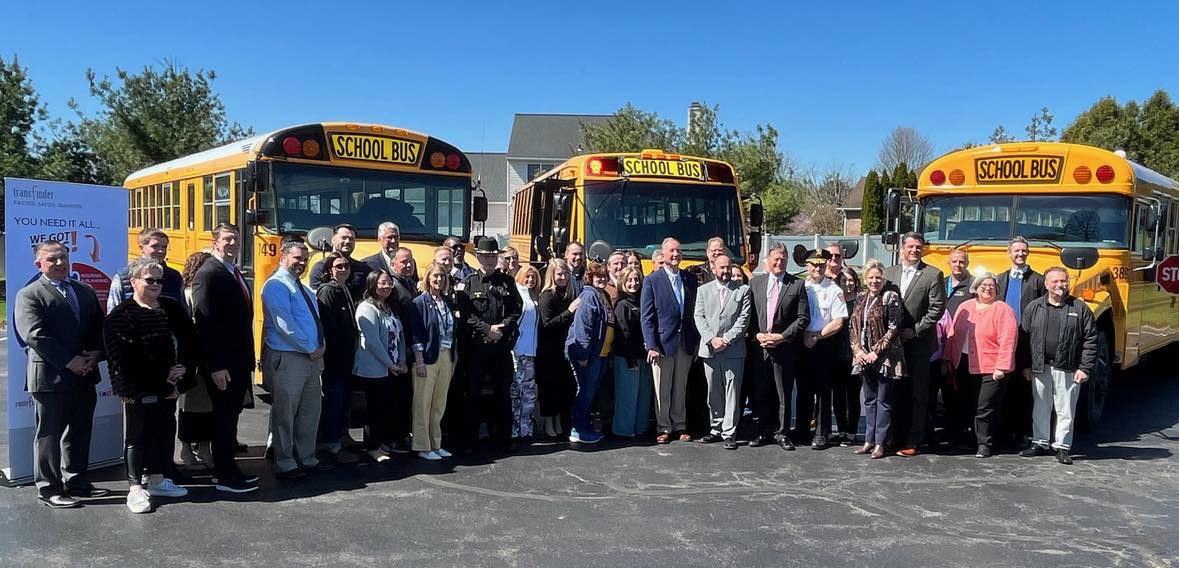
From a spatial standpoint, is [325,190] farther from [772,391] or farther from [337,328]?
[772,391]

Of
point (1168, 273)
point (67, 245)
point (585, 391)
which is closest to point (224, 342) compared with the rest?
point (67, 245)

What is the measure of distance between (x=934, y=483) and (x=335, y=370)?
4644 millimetres

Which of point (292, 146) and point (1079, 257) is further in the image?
point (292, 146)

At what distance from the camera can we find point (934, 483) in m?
6.27

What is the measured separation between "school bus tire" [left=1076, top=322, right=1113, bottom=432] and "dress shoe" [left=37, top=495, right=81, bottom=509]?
8.30 meters

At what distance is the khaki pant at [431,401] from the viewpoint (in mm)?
6707

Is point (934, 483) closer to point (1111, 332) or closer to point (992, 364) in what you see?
point (992, 364)

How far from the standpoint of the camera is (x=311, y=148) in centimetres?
848

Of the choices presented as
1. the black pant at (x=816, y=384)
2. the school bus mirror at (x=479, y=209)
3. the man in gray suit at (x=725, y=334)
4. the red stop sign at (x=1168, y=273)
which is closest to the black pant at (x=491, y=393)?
the man in gray suit at (x=725, y=334)

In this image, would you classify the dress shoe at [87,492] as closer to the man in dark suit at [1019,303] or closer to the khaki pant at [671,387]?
the khaki pant at [671,387]

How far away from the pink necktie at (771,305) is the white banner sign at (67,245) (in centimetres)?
506

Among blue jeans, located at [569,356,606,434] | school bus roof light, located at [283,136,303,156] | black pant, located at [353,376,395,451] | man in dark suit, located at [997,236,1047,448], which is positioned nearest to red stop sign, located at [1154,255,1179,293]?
man in dark suit, located at [997,236,1047,448]

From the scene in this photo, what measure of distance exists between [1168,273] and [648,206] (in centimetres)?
578

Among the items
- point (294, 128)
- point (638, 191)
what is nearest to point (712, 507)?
point (638, 191)
